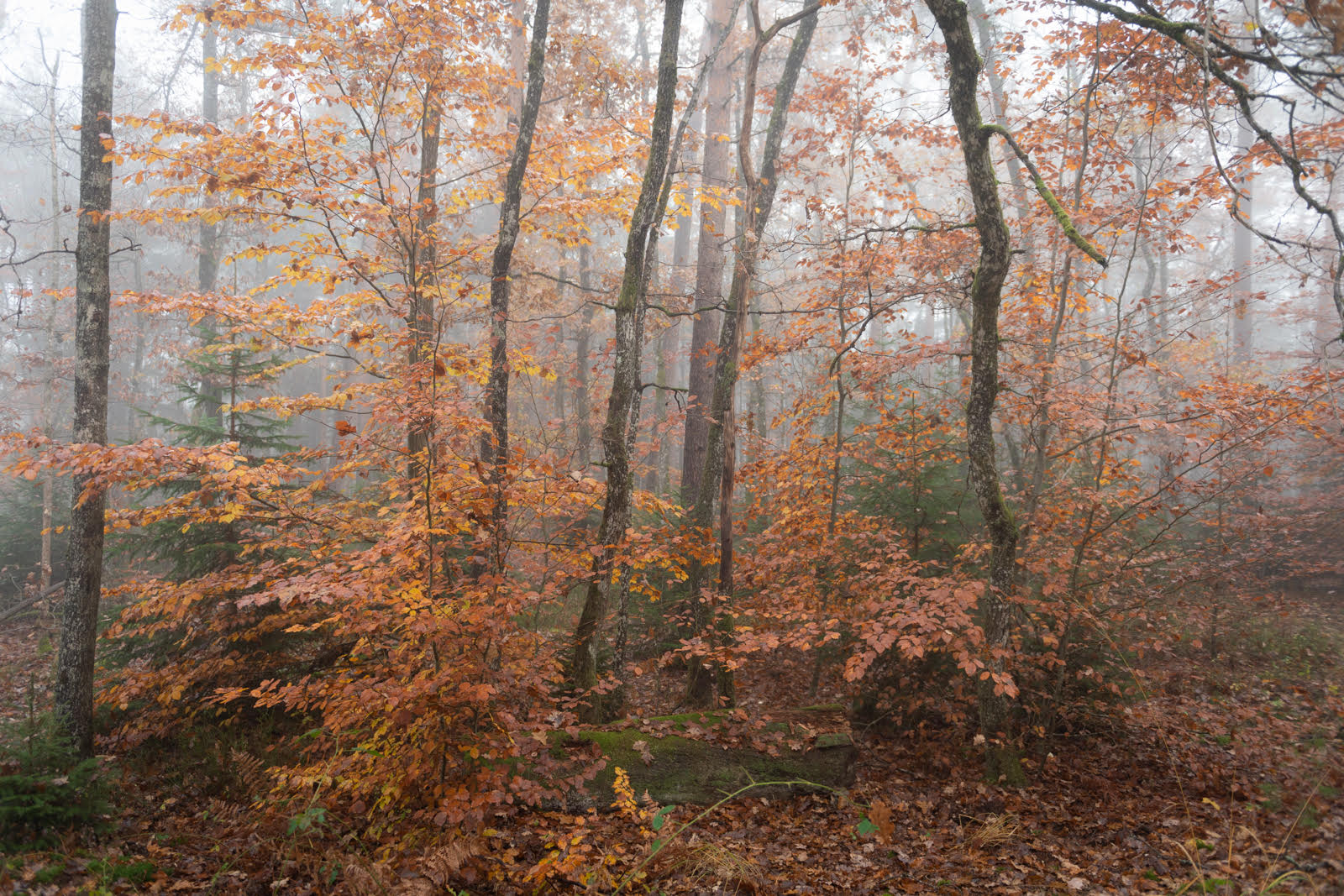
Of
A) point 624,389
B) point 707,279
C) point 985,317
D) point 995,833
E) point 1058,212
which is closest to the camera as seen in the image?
point 995,833

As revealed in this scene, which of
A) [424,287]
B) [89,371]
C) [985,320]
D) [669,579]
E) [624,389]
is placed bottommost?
[669,579]

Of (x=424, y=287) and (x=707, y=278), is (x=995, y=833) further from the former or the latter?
(x=707, y=278)

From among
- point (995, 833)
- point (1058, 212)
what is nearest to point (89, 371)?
point (1058, 212)

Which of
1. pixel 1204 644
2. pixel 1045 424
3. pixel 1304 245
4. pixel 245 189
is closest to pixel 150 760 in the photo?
pixel 245 189

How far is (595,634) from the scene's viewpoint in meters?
6.77

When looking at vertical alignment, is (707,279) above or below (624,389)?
above

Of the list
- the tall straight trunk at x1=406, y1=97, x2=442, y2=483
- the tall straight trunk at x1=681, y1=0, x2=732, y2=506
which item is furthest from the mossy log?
the tall straight trunk at x1=681, y1=0, x2=732, y2=506

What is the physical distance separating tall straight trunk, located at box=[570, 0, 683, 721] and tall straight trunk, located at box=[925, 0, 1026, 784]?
2.63 meters

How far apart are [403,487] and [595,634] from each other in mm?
2568

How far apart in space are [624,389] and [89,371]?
5.24 m

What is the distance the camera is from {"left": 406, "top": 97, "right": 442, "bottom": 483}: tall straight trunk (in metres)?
5.64

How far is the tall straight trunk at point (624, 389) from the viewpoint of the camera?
670 cm

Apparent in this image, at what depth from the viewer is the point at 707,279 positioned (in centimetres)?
1169

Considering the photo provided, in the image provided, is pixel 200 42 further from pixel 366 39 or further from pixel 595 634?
pixel 595 634
